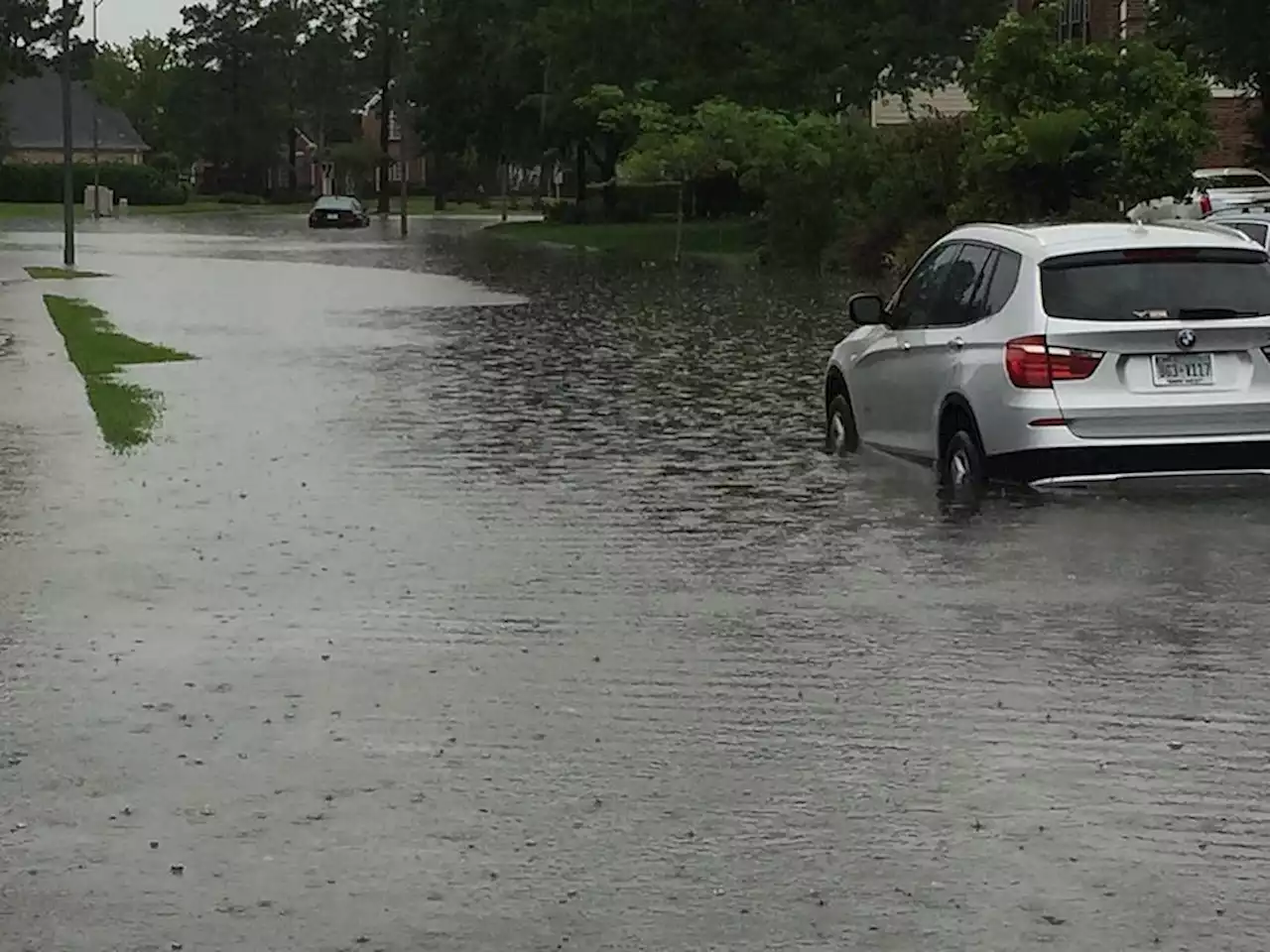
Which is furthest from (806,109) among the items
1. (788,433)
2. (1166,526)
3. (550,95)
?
(1166,526)

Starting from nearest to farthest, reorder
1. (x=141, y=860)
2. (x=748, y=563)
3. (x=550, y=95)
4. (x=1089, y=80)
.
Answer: (x=141, y=860), (x=748, y=563), (x=1089, y=80), (x=550, y=95)

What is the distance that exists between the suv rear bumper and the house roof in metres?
129

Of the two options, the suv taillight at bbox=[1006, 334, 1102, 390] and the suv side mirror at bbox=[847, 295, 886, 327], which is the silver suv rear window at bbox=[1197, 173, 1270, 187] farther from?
the suv taillight at bbox=[1006, 334, 1102, 390]

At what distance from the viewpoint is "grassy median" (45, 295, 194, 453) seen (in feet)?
55.9

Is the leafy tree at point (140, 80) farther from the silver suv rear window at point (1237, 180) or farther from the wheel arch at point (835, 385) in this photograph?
the wheel arch at point (835, 385)

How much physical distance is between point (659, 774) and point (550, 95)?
223ft

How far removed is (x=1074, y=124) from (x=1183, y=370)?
23.8 m

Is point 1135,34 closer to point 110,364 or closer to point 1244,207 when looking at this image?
point 1244,207

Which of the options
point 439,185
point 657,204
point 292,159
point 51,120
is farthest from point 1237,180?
point 51,120

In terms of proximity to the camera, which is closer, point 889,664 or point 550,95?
point 889,664

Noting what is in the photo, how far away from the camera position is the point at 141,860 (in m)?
6.38

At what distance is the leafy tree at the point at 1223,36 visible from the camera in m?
44.5

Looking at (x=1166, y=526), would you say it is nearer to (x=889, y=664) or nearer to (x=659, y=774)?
(x=889, y=664)

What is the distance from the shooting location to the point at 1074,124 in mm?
35344
